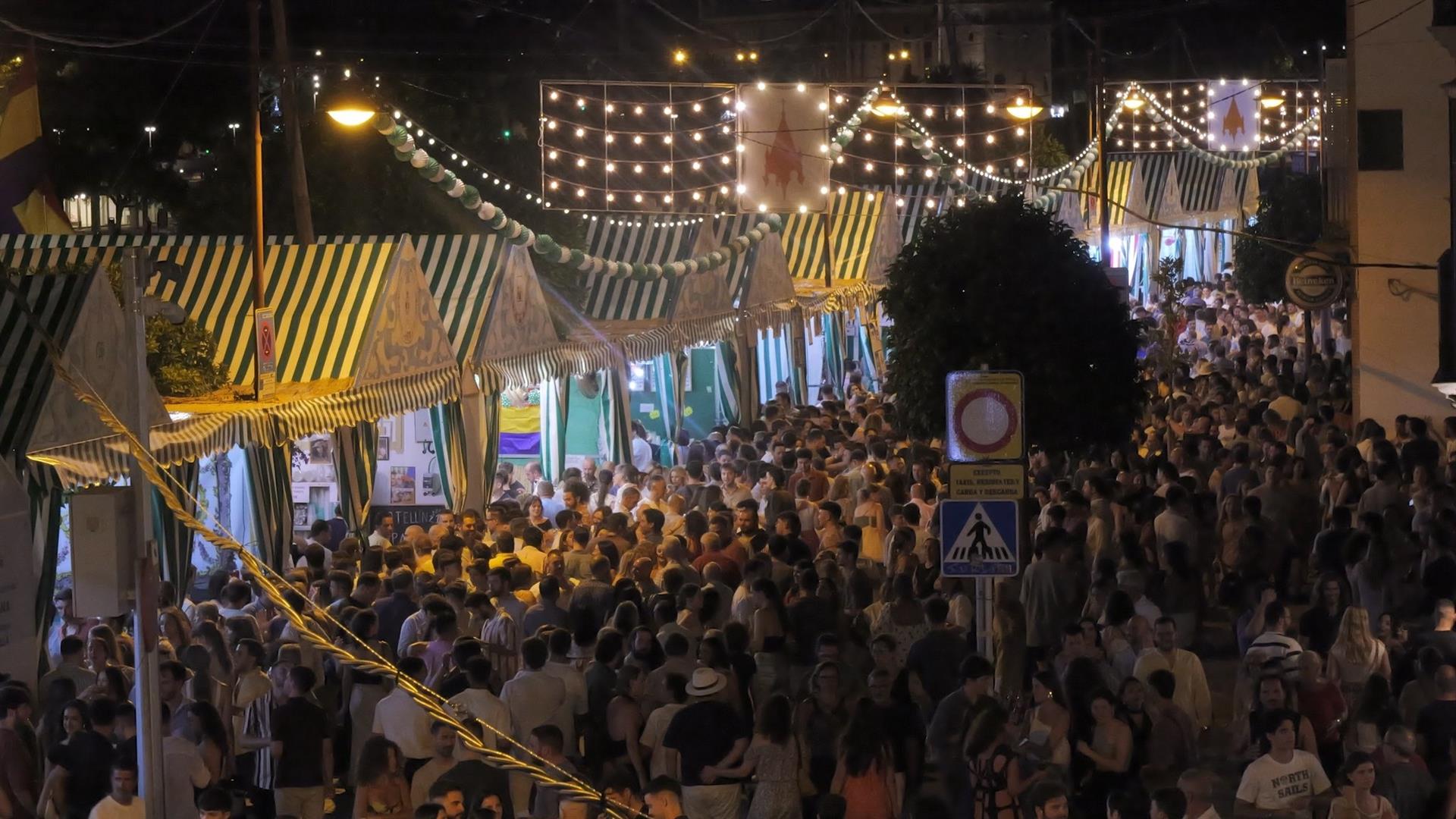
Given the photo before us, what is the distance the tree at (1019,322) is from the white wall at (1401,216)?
26.2 feet

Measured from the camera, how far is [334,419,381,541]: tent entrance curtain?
16.2m

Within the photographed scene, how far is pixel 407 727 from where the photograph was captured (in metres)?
9.53

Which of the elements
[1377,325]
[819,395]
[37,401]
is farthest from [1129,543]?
[819,395]

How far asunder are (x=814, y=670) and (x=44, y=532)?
16.6 ft

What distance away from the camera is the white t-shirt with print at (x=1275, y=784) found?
8680 millimetres

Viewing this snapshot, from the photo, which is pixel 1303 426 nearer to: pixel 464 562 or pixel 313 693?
pixel 464 562

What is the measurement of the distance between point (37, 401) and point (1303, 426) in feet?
41.6

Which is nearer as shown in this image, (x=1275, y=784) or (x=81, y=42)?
(x=1275, y=784)

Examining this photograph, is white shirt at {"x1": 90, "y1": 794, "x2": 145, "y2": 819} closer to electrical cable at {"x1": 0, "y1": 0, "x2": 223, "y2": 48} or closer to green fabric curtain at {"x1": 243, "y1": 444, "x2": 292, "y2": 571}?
green fabric curtain at {"x1": 243, "y1": 444, "x2": 292, "y2": 571}

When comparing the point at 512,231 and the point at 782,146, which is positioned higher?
the point at 782,146

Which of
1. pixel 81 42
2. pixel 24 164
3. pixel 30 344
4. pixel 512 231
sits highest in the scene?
pixel 81 42

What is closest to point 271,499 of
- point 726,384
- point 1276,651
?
A: point 1276,651

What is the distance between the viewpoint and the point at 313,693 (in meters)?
10.8

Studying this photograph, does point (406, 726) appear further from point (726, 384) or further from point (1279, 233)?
point (1279, 233)
